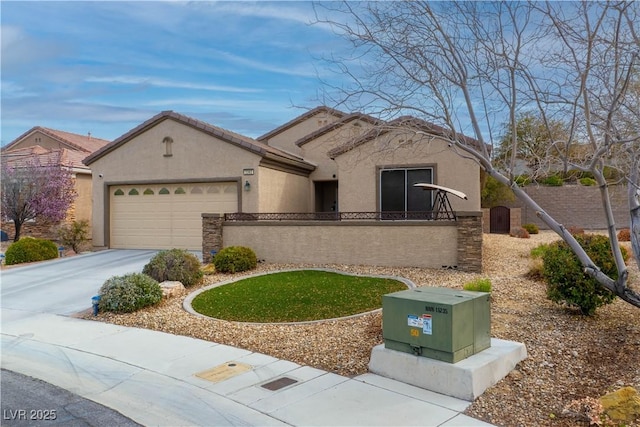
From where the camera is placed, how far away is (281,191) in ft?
61.4

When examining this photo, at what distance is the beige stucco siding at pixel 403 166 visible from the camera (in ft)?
52.0

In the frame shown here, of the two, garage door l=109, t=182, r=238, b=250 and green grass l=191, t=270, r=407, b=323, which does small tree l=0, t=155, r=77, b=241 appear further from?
green grass l=191, t=270, r=407, b=323

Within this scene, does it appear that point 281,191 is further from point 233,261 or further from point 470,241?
point 470,241

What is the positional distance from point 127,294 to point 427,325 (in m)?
6.36

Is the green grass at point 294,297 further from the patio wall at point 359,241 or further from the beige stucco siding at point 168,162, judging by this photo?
the beige stucco siding at point 168,162

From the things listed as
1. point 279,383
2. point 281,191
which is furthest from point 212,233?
point 279,383

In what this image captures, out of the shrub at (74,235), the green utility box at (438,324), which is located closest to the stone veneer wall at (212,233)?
the shrub at (74,235)

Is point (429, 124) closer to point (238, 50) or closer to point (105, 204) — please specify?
point (238, 50)

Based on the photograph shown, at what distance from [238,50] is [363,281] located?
603 centimetres

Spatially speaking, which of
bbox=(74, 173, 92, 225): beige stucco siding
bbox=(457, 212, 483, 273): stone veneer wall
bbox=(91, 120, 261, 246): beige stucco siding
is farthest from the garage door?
bbox=(457, 212, 483, 273): stone veneer wall

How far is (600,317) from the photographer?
7.95m

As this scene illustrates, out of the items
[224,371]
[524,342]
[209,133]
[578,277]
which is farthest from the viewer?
[209,133]

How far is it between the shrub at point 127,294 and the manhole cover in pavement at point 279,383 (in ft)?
15.6

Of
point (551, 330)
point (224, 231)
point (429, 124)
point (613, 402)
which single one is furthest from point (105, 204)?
point (613, 402)
